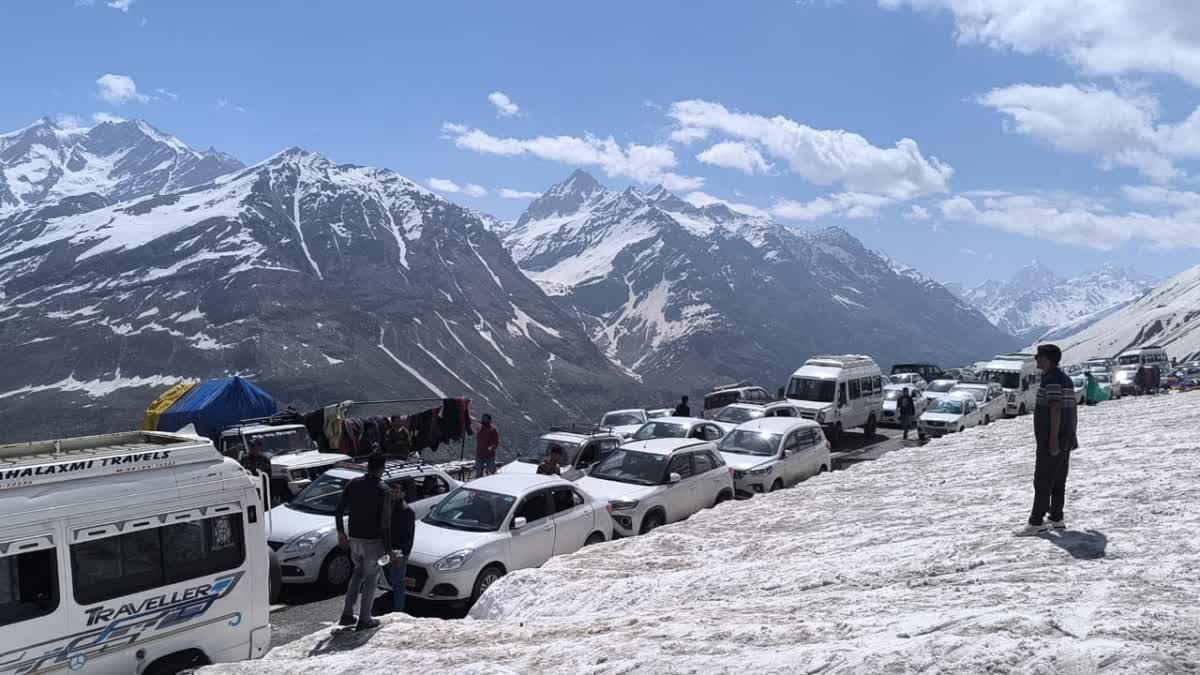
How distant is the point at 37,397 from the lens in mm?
192875

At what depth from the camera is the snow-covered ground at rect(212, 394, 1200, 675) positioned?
5.67 meters

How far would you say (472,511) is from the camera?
Result: 39.4 ft

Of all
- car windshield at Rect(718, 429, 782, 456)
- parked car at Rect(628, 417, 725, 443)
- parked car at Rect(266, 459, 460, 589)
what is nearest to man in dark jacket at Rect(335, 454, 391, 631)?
parked car at Rect(266, 459, 460, 589)

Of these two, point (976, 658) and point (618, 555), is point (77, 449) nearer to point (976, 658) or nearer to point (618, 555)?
point (618, 555)

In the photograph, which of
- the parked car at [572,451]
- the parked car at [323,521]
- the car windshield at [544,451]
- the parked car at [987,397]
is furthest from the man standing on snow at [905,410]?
the parked car at [323,521]

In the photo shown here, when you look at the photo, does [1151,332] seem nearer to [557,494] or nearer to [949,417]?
[949,417]

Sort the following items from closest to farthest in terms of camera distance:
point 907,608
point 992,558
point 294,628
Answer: point 907,608
point 992,558
point 294,628

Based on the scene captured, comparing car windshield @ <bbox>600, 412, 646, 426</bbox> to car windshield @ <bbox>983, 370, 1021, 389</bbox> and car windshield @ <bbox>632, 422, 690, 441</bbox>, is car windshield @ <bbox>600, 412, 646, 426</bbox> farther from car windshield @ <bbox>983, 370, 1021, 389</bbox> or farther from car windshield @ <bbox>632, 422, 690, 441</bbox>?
car windshield @ <bbox>983, 370, 1021, 389</bbox>

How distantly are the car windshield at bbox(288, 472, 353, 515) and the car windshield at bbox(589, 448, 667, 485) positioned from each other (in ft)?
15.5

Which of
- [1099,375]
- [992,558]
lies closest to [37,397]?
[1099,375]

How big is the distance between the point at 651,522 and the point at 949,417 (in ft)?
54.9

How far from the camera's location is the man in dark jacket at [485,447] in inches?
776

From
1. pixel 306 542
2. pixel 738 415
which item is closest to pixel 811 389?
pixel 738 415

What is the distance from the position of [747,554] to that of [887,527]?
6.18 ft
